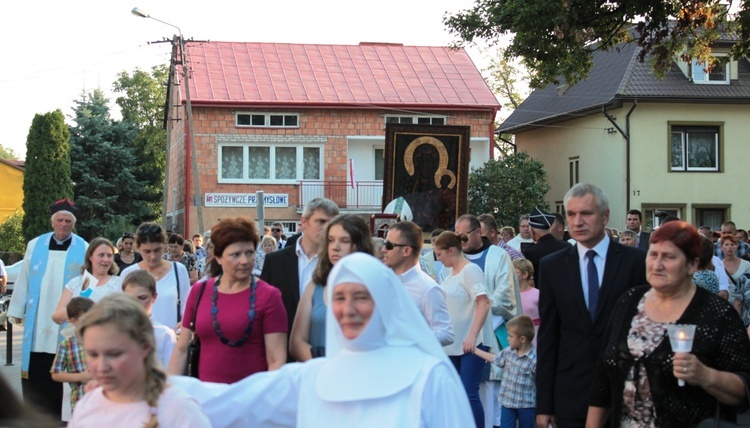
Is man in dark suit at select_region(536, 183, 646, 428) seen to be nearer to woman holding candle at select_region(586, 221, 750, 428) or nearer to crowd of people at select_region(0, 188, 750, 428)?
crowd of people at select_region(0, 188, 750, 428)

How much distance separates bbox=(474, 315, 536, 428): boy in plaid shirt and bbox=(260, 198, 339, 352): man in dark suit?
2842 mm

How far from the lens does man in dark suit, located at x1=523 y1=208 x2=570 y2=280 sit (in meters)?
12.5

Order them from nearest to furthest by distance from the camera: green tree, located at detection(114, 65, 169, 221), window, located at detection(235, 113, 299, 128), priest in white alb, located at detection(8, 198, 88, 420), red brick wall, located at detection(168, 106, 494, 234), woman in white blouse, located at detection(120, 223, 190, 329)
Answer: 1. woman in white blouse, located at detection(120, 223, 190, 329)
2. priest in white alb, located at detection(8, 198, 88, 420)
3. red brick wall, located at detection(168, 106, 494, 234)
4. window, located at detection(235, 113, 299, 128)
5. green tree, located at detection(114, 65, 169, 221)

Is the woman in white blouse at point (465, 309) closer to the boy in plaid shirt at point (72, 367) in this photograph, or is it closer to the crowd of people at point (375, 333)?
the crowd of people at point (375, 333)

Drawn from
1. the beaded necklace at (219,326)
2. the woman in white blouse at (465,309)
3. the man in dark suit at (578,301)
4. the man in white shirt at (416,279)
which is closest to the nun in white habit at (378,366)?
the beaded necklace at (219,326)

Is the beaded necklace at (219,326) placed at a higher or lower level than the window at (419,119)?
lower

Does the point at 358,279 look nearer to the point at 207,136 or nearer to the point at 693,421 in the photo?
the point at 693,421

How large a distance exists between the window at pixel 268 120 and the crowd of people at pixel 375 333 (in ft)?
109

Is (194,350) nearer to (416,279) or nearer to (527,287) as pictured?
(416,279)

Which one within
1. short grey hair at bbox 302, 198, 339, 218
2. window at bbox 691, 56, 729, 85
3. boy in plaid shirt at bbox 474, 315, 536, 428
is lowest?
boy in plaid shirt at bbox 474, 315, 536, 428

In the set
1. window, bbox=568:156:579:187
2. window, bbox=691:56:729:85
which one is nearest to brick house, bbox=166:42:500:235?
window, bbox=568:156:579:187

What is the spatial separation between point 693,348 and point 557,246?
7.14 meters

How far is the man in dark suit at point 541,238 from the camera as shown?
12531 mm

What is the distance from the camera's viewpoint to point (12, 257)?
163 feet
